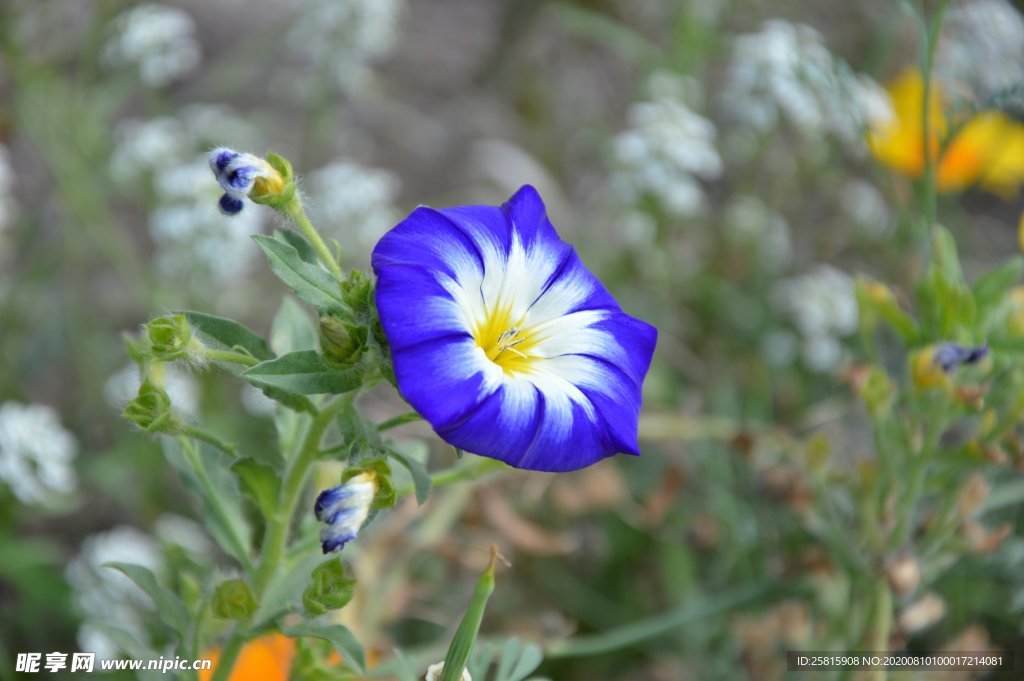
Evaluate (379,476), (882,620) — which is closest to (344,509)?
(379,476)

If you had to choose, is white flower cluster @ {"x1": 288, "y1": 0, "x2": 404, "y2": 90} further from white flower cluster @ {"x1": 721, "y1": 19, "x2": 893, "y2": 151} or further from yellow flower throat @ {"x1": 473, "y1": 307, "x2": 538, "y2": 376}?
yellow flower throat @ {"x1": 473, "y1": 307, "x2": 538, "y2": 376}

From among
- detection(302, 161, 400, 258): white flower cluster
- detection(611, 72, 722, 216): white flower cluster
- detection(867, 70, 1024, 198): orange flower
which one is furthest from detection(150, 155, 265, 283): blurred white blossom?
detection(867, 70, 1024, 198): orange flower

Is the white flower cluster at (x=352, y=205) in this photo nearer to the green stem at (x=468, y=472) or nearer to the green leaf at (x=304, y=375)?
the green stem at (x=468, y=472)

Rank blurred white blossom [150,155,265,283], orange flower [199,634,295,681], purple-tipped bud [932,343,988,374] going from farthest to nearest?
1. blurred white blossom [150,155,265,283]
2. purple-tipped bud [932,343,988,374]
3. orange flower [199,634,295,681]

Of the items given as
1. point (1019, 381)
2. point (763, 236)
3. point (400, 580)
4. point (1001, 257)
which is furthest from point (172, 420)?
point (1001, 257)

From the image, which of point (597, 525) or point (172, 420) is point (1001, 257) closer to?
point (597, 525)

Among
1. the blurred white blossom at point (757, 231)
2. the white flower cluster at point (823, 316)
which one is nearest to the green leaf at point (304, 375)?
the white flower cluster at point (823, 316)

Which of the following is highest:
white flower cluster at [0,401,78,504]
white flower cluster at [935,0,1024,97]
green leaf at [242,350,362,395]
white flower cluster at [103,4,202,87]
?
white flower cluster at [935,0,1024,97]
